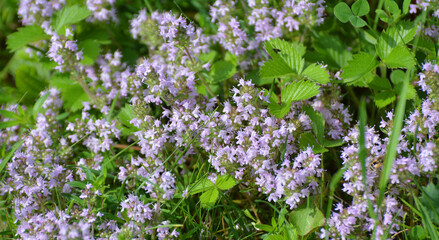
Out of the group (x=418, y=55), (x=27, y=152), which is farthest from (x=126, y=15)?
(x=418, y=55)

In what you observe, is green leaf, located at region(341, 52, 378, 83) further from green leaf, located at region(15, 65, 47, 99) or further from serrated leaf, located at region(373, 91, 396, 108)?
green leaf, located at region(15, 65, 47, 99)

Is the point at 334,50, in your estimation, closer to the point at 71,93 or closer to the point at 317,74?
the point at 317,74

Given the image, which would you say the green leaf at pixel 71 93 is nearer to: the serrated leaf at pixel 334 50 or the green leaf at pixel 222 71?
the green leaf at pixel 222 71

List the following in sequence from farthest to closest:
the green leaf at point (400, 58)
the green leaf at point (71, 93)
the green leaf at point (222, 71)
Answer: the green leaf at point (71, 93) < the green leaf at point (222, 71) < the green leaf at point (400, 58)

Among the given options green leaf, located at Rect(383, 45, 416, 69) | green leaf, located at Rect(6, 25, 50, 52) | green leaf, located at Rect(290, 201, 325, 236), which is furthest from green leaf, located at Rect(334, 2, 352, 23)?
green leaf, located at Rect(6, 25, 50, 52)

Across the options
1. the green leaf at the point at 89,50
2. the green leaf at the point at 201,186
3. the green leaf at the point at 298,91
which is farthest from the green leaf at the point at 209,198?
the green leaf at the point at 89,50

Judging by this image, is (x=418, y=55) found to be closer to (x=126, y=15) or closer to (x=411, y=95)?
(x=411, y=95)

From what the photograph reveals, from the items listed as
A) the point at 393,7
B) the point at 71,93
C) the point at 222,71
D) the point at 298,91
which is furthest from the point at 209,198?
the point at 71,93
